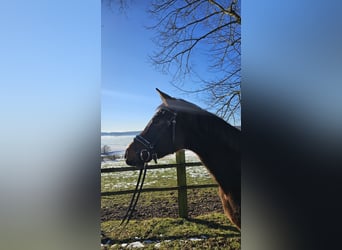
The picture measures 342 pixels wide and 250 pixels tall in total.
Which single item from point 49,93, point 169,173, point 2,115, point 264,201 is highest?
point 49,93

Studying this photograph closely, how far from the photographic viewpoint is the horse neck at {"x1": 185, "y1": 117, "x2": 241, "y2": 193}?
2.30 meters

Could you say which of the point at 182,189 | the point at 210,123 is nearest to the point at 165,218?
the point at 182,189

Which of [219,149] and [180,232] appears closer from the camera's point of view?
[180,232]

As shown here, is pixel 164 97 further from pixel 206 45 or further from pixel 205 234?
pixel 205 234

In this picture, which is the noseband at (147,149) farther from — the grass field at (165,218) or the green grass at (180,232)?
the green grass at (180,232)

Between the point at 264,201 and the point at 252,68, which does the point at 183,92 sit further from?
the point at 264,201

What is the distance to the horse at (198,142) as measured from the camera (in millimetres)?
2227

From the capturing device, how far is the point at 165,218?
2242 millimetres

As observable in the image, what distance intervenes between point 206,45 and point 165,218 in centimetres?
146

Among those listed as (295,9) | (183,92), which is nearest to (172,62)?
(183,92)

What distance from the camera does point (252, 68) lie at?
2246mm

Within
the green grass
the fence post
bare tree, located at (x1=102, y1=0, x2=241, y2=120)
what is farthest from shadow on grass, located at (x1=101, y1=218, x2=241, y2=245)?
bare tree, located at (x1=102, y1=0, x2=241, y2=120)

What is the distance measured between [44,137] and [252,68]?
1.66 meters

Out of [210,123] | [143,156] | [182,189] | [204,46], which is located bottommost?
[182,189]
